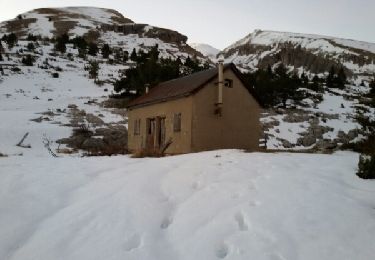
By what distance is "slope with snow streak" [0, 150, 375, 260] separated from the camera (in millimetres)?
4699

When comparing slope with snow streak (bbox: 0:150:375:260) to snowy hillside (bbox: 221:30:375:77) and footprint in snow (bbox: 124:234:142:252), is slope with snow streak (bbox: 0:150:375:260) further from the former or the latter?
snowy hillside (bbox: 221:30:375:77)

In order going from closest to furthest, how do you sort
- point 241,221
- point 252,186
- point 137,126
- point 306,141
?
point 241,221 → point 252,186 → point 137,126 → point 306,141

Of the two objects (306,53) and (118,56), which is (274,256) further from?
(306,53)

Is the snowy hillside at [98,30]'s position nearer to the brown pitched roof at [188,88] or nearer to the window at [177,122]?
the brown pitched roof at [188,88]

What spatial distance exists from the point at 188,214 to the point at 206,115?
13314mm

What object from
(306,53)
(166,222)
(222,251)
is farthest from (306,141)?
(306,53)

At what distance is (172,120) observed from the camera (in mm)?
20062

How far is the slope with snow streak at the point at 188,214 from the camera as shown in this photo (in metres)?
4.70

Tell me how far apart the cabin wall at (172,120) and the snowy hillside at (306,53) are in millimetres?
74481

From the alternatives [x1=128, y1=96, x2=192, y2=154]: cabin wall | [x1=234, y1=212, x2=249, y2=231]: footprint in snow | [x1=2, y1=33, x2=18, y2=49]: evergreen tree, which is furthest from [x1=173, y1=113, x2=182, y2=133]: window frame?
[x1=2, y1=33, x2=18, y2=49]: evergreen tree

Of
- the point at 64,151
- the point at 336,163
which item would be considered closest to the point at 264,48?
the point at 64,151

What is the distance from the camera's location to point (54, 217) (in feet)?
19.2

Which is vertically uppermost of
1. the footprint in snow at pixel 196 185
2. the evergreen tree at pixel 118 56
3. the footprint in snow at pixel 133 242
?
the evergreen tree at pixel 118 56

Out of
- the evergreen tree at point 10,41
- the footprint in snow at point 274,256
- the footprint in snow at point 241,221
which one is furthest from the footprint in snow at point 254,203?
the evergreen tree at point 10,41
